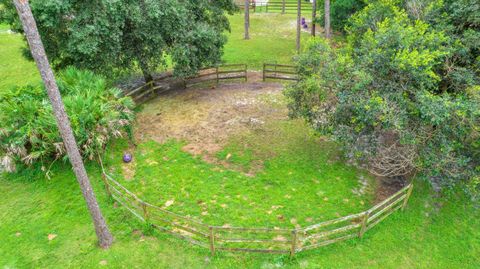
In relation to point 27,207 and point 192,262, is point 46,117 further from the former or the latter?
point 192,262

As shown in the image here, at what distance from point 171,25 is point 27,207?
9476mm

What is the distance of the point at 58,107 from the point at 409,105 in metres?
8.85

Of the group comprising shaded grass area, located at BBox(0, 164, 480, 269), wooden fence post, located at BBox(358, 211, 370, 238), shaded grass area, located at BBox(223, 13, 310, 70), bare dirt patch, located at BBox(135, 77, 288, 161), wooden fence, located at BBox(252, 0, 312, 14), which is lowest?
shaded grass area, located at BBox(0, 164, 480, 269)

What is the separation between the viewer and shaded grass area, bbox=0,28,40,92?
67.2ft

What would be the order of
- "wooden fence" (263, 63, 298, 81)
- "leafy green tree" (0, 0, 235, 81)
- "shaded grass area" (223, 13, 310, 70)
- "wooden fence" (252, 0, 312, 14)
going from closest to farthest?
"leafy green tree" (0, 0, 235, 81) < "wooden fence" (263, 63, 298, 81) < "shaded grass area" (223, 13, 310, 70) < "wooden fence" (252, 0, 312, 14)

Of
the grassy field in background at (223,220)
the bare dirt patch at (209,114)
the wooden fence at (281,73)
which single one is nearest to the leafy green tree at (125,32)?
the bare dirt patch at (209,114)

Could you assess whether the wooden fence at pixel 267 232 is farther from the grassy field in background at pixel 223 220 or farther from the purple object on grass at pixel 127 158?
the purple object on grass at pixel 127 158

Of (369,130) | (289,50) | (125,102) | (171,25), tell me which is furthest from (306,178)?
(289,50)

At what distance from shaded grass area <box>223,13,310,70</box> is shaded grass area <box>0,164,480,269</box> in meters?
14.3

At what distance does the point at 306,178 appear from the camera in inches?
463

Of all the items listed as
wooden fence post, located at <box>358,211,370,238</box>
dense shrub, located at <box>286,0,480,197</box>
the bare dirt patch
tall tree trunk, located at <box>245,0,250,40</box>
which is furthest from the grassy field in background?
tall tree trunk, located at <box>245,0,250,40</box>

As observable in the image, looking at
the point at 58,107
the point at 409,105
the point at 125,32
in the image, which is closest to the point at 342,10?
the point at 125,32

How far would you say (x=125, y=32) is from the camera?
1485cm

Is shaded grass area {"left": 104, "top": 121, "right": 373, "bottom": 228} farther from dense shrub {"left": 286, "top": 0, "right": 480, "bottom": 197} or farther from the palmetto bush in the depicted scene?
dense shrub {"left": 286, "top": 0, "right": 480, "bottom": 197}
